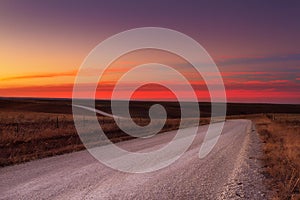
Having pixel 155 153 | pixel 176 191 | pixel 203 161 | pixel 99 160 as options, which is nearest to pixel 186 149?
pixel 155 153

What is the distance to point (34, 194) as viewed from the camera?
8.49 meters

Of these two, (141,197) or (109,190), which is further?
(109,190)

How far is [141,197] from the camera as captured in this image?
8.42 m

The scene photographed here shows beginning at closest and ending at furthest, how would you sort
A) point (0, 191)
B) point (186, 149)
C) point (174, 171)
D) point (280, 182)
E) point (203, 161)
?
point (0, 191) → point (280, 182) → point (174, 171) → point (203, 161) → point (186, 149)

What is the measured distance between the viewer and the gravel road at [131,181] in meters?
8.71

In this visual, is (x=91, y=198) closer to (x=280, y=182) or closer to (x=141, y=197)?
(x=141, y=197)

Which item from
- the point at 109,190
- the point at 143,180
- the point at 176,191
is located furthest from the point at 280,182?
the point at 109,190

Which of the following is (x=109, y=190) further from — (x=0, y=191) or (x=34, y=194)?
(x=0, y=191)

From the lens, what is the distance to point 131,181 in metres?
10.2

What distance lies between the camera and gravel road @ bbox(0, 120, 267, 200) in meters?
8.71

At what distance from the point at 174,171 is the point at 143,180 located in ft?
6.06

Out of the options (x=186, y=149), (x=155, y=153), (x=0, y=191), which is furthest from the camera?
(x=186, y=149)

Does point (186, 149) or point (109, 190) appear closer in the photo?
point (109, 190)

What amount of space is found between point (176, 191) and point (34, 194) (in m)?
3.48
